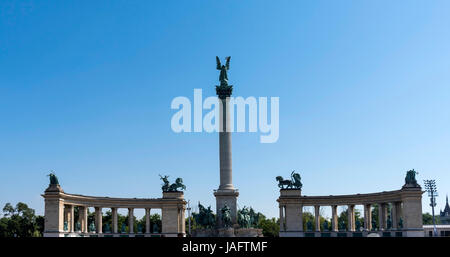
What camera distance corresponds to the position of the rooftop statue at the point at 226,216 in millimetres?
88688

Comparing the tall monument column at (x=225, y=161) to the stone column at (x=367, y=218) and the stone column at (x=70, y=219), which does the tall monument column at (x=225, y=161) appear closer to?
the stone column at (x=367, y=218)

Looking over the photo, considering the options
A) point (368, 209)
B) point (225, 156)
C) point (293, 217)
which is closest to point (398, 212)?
point (368, 209)

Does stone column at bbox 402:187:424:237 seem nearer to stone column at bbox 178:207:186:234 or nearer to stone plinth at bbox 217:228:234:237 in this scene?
stone plinth at bbox 217:228:234:237

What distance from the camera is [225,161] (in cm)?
9294

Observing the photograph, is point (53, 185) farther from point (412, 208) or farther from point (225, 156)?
point (412, 208)

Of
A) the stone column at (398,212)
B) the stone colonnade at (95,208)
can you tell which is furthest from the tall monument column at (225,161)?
the stone column at (398,212)

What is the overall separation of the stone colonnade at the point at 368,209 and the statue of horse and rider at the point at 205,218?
68.3 ft

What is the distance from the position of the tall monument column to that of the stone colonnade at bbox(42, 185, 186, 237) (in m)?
15.8

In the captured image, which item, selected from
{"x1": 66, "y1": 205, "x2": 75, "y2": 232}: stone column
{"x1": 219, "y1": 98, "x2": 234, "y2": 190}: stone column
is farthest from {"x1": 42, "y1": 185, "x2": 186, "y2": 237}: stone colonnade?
{"x1": 219, "y1": 98, "x2": 234, "y2": 190}: stone column
